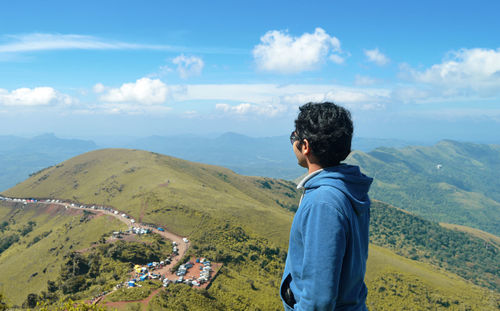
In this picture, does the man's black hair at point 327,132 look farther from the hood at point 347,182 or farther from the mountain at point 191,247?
the mountain at point 191,247

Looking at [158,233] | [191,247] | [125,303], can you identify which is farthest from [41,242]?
[125,303]

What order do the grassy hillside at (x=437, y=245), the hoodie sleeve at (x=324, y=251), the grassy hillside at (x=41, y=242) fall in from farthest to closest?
the grassy hillside at (x=437, y=245) < the grassy hillside at (x=41, y=242) < the hoodie sleeve at (x=324, y=251)

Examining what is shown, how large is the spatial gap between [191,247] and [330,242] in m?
49.1

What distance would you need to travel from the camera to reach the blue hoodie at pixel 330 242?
2607 mm

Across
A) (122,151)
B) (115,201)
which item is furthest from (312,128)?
(122,151)

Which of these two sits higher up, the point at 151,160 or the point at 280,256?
the point at 151,160

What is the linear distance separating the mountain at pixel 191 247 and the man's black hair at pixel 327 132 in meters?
30.1

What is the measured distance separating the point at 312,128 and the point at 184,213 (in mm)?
61200

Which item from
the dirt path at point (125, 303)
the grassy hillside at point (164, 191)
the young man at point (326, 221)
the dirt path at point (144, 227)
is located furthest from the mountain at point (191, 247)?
the young man at point (326, 221)

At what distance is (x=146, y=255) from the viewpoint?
1640 inches

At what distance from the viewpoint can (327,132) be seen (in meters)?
3.17

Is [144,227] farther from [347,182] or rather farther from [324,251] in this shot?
[324,251]

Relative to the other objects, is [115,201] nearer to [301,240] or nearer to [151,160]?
[151,160]

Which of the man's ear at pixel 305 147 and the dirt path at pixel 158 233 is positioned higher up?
the man's ear at pixel 305 147
